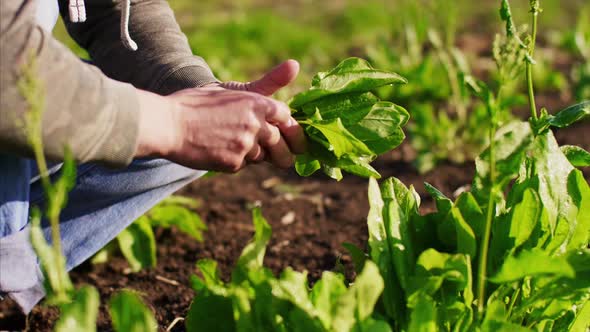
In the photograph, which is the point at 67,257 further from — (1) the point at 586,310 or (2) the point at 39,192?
(1) the point at 586,310

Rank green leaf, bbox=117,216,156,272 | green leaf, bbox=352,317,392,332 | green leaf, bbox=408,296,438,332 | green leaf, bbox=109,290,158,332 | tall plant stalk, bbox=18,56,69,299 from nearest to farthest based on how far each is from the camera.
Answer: tall plant stalk, bbox=18,56,69,299 → green leaf, bbox=109,290,158,332 → green leaf, bbox=352,317,392,332 → green leaf, bbox=408,296,438,332 → green leaf, bbox=117,216,156,272

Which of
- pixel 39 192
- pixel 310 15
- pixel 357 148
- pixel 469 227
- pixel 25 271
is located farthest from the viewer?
pixel 310 15

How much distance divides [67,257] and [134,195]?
26cm

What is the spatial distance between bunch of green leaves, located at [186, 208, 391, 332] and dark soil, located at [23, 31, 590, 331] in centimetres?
60

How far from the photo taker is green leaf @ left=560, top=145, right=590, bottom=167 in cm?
195

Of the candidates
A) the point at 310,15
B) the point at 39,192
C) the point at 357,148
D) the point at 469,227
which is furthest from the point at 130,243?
the point at 310,15

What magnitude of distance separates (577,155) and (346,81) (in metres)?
0.57

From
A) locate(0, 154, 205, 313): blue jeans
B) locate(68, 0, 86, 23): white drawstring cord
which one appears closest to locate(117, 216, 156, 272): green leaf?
locate(0, 154, 205, 313): blue jeans

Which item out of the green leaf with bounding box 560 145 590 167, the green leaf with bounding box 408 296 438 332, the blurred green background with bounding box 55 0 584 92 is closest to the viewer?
the green leaf with bounding box 408 296 438 332

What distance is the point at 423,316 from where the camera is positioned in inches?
63.4

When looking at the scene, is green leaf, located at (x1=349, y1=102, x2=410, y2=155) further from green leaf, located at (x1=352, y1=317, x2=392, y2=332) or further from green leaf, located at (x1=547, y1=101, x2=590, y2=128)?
green leaf, located at (x1=352, y1=317, x2=392, y2=332)

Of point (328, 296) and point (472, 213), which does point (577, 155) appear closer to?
point (472, 213)

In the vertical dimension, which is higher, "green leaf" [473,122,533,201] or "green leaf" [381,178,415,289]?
"green leaf" [473,122,533,201]

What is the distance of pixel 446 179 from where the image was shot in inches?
141
